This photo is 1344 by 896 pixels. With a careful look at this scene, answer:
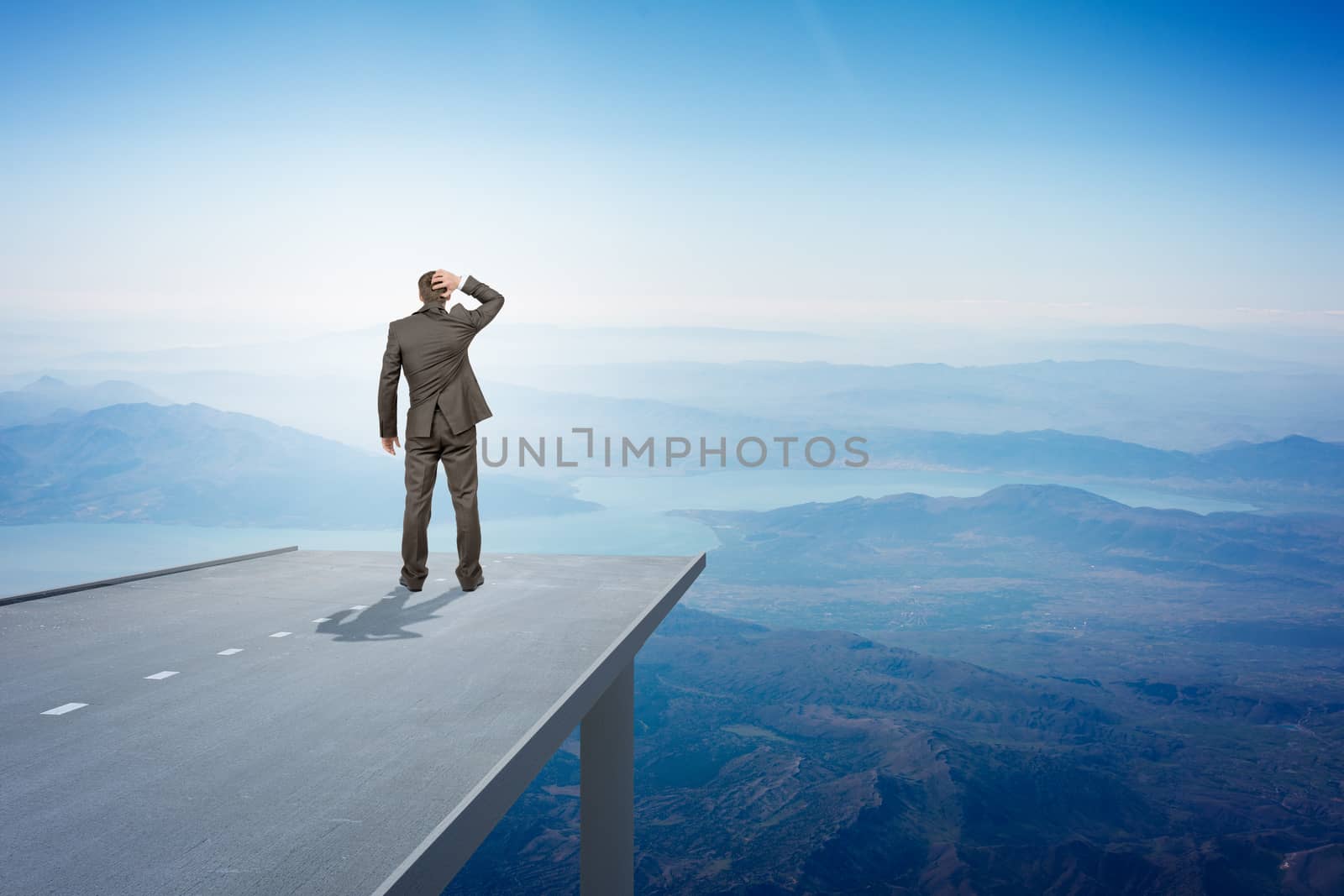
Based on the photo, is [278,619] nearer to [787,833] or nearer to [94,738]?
[94,738]

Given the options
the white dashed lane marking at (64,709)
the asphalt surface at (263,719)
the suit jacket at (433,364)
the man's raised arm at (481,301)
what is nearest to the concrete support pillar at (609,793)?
the asphalt surface at (263,719)

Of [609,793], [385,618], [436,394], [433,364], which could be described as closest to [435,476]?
[436,394]

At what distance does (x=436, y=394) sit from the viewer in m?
6.62

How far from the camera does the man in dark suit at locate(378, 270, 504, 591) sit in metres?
6.59

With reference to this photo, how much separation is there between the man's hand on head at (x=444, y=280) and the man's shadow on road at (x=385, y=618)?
90.2 inches

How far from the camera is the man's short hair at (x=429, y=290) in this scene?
6.63 metres

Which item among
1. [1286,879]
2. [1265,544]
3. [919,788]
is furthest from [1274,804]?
[1265,544]

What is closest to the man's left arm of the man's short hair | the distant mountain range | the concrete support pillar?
the man's short hair

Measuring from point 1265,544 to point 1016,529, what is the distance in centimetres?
4626

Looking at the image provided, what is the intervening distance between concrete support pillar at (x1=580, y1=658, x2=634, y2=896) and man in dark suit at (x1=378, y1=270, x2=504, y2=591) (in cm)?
217

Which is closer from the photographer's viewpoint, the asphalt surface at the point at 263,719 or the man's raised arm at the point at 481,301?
the asphalt surface at the point at 263,719

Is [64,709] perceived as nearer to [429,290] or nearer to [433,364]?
Answer: [433,364]

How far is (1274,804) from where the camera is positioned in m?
117

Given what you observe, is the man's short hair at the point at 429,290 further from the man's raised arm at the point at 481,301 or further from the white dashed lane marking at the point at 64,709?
the white dashed lane marking at the point at 64,709
